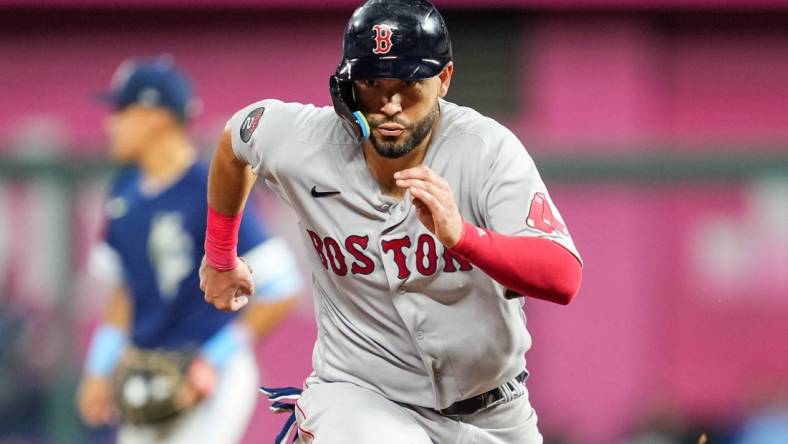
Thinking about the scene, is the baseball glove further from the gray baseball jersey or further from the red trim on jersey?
the red trim on jersey

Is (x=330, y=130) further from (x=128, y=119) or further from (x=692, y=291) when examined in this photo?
→ (x=692, y=291)

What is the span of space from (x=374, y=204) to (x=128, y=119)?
2.68m

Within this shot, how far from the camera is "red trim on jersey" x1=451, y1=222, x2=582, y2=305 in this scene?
3361mm

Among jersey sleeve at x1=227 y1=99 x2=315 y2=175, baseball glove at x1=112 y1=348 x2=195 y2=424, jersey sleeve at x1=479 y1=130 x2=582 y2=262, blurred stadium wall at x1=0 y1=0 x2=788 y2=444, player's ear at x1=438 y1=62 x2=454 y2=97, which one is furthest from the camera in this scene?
blurred stadium wall at x1=0 y1=0 x2=788 y2=444

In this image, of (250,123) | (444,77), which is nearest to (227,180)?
(250,123)

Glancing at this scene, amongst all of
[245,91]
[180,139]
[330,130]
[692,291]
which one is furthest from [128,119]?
[245,91]

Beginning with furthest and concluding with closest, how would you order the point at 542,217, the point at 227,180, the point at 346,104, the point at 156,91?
the point at 156,91, the point at 227,180, the point at 346,104, the point at 542,217

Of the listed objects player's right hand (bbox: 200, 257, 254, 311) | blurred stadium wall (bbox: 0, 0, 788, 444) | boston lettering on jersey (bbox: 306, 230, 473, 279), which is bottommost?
blurred stadium wall (bbox: 0, 0, 788, 444)

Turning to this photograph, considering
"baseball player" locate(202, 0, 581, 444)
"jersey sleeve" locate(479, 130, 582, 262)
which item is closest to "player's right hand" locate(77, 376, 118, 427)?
"baseball player" locate(202, 0, 581, 444)

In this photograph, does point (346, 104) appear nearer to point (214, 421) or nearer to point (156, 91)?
point (214, 421)

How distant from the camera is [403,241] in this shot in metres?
3.74

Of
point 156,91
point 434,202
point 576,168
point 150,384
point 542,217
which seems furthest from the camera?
point 576,168

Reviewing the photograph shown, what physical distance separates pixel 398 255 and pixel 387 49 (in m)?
0.49

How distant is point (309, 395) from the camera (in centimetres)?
390
